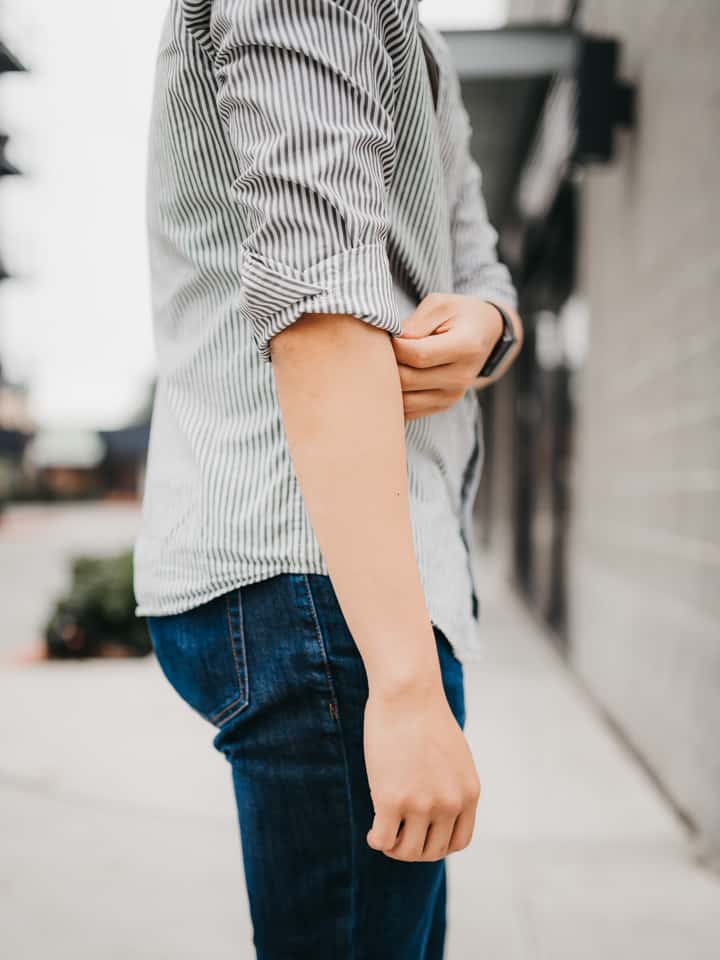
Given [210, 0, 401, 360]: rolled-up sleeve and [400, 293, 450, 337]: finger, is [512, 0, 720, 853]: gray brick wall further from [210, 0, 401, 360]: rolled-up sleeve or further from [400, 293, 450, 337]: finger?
[210, 0, 401, 360]: rolled-up sleeve

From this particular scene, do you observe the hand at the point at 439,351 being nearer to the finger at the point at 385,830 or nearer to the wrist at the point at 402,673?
the wrist at the point at 402,673

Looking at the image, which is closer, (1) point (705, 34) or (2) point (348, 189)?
(2) point (348, 189)

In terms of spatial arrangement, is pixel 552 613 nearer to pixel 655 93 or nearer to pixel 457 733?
pixel 655 93

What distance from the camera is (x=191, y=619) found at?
2.93 feet

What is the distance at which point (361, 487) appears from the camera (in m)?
0.73

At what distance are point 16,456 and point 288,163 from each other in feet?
155

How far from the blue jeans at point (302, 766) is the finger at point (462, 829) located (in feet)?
0.35

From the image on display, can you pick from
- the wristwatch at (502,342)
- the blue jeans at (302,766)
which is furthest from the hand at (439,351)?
the blue jeans at (302,766)

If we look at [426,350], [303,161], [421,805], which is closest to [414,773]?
[421,805]

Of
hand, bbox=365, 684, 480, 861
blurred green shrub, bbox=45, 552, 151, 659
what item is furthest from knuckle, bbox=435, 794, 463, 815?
blurred green shrub, bbox=45, 552, 151, 659

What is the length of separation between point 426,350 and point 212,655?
1.23ft

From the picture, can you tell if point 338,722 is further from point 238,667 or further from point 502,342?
point 502,342

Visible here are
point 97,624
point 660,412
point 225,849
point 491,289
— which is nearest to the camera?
point 491,289

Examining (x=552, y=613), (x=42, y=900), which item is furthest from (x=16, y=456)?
(x=42, y=900)
